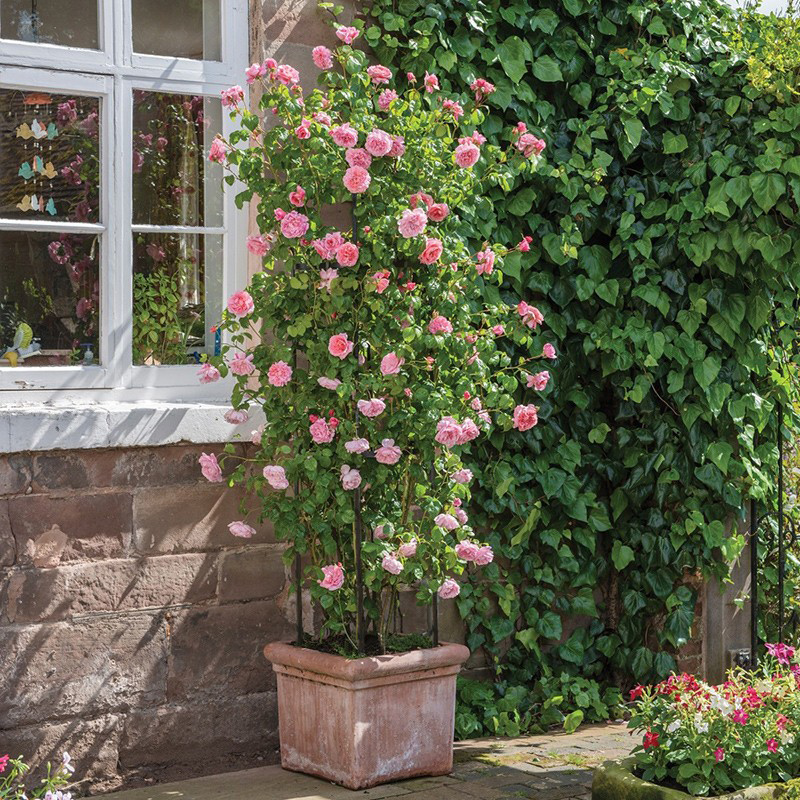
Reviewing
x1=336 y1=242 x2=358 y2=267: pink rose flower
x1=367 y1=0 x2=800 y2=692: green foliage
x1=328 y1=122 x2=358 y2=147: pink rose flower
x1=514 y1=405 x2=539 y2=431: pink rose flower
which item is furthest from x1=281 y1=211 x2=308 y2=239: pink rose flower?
x1=367 y1=0 x2=800 y2=692: green foliage

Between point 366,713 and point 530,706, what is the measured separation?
4.03 feet

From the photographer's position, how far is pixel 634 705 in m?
5.51

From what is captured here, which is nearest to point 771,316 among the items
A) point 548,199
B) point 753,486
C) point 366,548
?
point 753,486

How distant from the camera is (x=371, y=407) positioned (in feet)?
13.7

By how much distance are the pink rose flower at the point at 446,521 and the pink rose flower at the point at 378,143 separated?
1.18m

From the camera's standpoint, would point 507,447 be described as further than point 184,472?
Yes

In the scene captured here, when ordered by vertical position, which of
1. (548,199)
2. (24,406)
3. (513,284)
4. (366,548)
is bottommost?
(366,548)

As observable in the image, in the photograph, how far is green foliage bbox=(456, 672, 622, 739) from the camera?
5.11m

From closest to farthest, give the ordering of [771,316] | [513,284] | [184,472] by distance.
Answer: [184,472] < [513,284] < [771,316]

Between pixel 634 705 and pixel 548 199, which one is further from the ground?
pixel 548 199

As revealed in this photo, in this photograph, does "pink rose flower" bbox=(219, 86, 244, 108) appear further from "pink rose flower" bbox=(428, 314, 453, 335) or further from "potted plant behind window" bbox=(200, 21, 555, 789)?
"pink rose flower" bbox=(428, 314, 453, 335)

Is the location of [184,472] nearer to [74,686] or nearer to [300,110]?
[74,686]

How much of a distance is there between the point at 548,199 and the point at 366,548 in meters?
1.85

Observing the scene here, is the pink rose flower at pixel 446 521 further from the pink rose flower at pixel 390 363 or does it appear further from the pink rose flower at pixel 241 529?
the pink rose flower at pixel 241 529
